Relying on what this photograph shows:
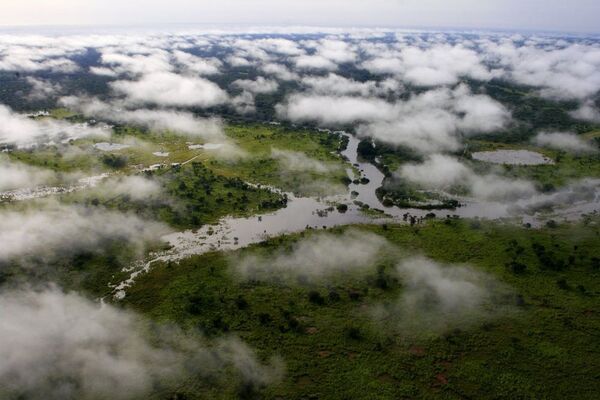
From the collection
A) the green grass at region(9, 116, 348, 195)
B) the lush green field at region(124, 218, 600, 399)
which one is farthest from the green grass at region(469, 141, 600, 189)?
the green grass at region(9, 116, 348, 195)

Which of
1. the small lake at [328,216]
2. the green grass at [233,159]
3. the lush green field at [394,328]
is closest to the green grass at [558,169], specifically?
the small lake at [328,216]

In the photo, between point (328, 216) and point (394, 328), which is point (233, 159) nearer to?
point (328, 216)

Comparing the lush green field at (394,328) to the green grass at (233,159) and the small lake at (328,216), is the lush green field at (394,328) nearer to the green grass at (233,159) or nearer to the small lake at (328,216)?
the small lake at (328,216)

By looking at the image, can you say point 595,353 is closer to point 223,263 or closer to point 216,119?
point 223,263

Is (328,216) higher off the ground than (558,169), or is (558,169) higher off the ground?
(558,169)

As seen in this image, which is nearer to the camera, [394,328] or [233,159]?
[394,328]

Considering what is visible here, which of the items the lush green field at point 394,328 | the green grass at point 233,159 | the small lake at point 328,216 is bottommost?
the lush green field at point 394,328

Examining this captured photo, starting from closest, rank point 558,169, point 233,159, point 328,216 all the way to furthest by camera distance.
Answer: point 328,216
point 558,169
point 233,159

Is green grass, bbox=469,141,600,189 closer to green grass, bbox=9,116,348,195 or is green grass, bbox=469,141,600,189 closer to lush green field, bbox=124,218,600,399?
lush green field, bbox=124,218,600,399

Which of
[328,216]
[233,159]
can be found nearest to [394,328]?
[328,216]
